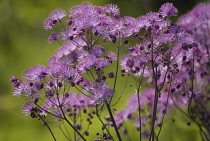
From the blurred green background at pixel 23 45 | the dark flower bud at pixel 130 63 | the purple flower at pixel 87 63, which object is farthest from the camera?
the blurred green background at pixel 23 45

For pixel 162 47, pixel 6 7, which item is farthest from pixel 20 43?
pixel 162 47

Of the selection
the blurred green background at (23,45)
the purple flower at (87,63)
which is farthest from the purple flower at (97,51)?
the blurred green background at (23,45)

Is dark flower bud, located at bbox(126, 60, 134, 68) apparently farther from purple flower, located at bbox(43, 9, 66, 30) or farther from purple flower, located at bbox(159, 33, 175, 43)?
purple flower, located at bbox(43, 9, 66, 30)

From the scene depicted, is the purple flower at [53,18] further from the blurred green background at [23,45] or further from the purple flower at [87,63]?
the blurred green background at [23,45]

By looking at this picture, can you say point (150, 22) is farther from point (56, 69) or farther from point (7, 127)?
point (7, 127)

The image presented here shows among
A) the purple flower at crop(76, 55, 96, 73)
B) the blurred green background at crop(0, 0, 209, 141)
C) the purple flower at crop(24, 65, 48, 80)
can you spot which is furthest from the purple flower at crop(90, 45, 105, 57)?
the blurred green background at crop(0, 0, 209, 141)

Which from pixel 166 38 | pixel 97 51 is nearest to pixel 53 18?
pixel 97 51

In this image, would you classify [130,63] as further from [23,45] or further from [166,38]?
[23,45]

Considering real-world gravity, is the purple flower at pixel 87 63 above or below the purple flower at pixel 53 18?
below
